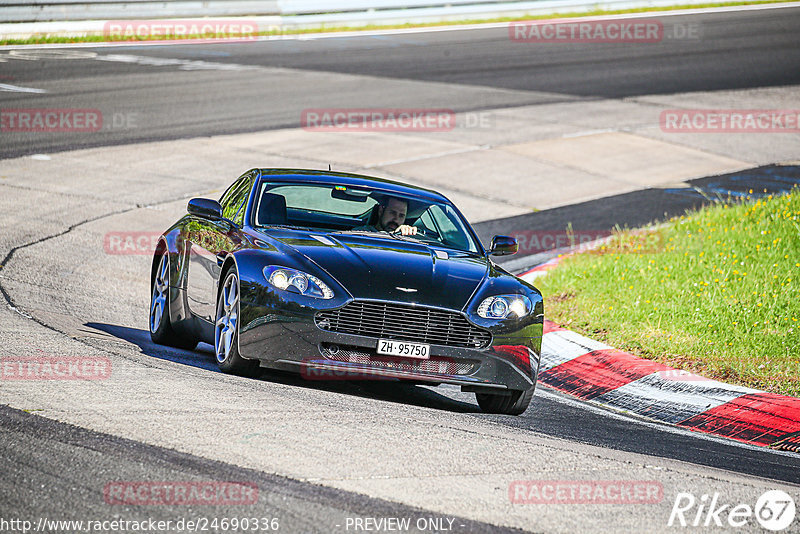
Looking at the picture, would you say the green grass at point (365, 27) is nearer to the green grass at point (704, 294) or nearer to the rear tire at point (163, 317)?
the green grass at point (704, 294)

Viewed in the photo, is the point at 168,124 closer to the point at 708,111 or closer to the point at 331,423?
the point at 708,111

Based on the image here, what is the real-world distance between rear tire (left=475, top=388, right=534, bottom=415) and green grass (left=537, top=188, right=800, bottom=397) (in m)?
2.07

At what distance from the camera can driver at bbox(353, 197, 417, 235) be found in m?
8.53

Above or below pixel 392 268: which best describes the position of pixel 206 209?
above

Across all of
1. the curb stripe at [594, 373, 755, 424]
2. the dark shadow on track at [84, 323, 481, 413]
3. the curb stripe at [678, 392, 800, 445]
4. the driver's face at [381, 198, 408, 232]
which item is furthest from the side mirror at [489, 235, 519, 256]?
the curb stripe at [678, 392, 800, 445]

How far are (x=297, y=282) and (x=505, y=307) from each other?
137 centimetres

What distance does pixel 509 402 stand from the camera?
24.7ft

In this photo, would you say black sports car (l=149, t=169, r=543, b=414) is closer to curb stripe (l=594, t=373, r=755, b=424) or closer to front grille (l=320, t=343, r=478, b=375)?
front grille (l=320, t=343, r=478, b=375)

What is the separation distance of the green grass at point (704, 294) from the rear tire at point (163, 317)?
3638 millimetres

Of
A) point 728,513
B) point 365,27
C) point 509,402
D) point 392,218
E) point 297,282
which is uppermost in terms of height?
point 365,27

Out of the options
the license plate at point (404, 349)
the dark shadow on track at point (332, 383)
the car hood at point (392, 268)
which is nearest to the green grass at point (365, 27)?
the dark shadow on track at point (332, 383)

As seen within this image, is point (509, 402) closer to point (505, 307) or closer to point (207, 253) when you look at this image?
point (505, 307)

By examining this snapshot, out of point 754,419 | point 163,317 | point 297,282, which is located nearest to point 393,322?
point 297,282

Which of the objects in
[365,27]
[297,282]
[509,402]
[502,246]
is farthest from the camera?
[365,27]
